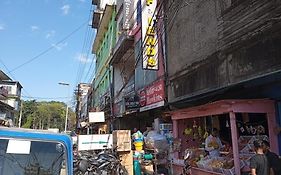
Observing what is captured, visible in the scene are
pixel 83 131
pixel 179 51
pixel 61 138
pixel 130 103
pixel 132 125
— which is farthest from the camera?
pixel 83 131

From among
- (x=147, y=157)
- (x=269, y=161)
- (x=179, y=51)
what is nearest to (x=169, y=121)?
(x=147, y=157)

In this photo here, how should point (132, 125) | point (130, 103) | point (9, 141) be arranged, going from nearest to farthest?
point (9, 141)
point (130, 103)
point (132, 125)

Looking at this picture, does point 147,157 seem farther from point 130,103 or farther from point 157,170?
point 130,103

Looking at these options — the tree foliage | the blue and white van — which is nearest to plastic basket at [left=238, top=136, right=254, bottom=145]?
the blue and white van

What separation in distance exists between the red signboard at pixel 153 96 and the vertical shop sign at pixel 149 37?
3.13 feet

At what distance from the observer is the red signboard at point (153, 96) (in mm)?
13164

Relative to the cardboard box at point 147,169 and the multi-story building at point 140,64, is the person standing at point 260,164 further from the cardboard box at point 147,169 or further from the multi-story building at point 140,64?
the multi-story building at point 140,64

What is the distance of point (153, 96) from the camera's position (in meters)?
14.0

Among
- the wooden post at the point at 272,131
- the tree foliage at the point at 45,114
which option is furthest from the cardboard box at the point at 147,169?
the tree foliage at the point at 45,114

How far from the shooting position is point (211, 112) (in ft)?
29.3

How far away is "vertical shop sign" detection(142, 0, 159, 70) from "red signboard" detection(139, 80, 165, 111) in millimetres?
953

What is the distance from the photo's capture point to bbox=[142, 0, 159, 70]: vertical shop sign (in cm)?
1338

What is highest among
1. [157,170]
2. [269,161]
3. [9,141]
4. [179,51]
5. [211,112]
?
[179,51]

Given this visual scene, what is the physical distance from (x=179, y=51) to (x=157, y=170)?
5063 mm
